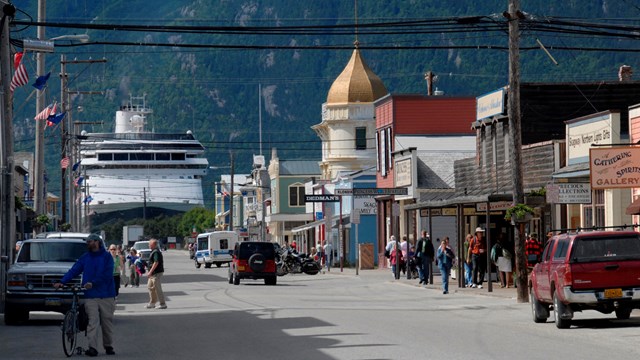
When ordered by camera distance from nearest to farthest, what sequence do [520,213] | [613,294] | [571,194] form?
[613,294], [520,213], [571,194]

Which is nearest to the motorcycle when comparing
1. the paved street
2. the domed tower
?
the paved street

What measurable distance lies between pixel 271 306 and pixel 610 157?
28.2ft

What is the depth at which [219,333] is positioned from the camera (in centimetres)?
2183

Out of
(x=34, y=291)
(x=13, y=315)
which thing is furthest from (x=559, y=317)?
(x=13, y=315)

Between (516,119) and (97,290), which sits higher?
(516,119)

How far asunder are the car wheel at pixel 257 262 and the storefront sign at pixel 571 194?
1736 centimetres

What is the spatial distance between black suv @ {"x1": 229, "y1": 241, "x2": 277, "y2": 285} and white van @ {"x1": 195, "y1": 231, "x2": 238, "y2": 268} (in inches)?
1247

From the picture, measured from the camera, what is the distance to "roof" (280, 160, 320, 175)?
4296 inches

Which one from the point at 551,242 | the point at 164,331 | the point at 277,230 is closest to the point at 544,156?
the point at 551,242

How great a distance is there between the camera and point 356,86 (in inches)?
3620

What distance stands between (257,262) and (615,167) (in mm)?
20721

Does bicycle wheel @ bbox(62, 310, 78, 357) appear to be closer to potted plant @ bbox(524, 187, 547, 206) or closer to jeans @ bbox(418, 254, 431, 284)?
potted plant @ bbox(524, 187, 547, 206)

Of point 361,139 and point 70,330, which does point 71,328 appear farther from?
point 361,139

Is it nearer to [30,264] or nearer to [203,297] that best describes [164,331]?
[30,264]
